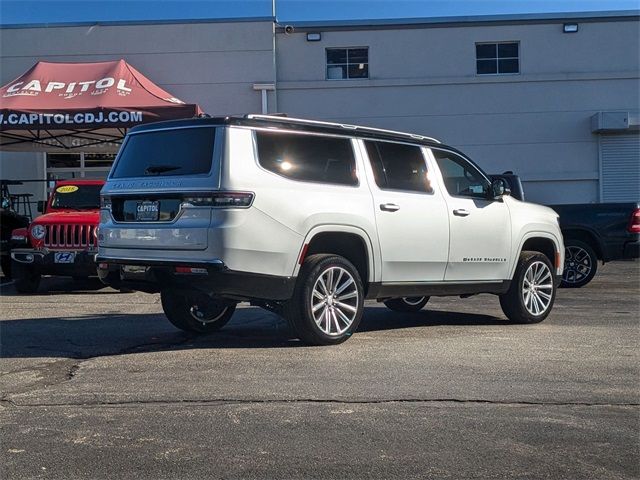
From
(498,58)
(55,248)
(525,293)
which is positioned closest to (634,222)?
(525,293)

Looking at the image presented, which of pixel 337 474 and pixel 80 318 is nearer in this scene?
pixel 337 474

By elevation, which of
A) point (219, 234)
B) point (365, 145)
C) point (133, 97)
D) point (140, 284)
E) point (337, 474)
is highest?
point (133, 97)

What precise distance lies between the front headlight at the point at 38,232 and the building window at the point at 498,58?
44.9 feet

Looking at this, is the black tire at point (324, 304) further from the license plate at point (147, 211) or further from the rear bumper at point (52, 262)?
the rear bumper at point (52, 262)

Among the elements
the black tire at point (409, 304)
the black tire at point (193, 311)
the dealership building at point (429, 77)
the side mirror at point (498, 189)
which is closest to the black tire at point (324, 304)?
the black tire at point (193, 311)

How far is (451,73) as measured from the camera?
21500 mm

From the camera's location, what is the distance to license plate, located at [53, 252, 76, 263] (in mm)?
11547

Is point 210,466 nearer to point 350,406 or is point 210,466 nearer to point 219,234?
point 350,406

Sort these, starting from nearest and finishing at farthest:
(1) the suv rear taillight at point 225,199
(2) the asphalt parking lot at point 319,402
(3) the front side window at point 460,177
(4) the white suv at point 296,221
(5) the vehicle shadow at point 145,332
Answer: (2) the asphalt parking lot at point 319,402, (1) the suv rear taillight at point 225,199, (4) the white suv at point 296,221, (5) the vehicle shadow at point 145,332, (3) the front side window at point 460,177

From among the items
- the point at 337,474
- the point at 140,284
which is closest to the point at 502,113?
the point at 140,284

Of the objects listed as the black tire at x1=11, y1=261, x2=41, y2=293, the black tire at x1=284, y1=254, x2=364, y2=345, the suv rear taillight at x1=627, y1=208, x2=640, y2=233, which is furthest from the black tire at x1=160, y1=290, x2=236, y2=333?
the suv rear taillight at x1=627, y1=208, x2=640, y2=233

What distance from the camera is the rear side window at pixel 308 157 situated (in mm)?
6887

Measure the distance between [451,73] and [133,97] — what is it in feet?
29.4

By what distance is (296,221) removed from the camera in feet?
22.3
